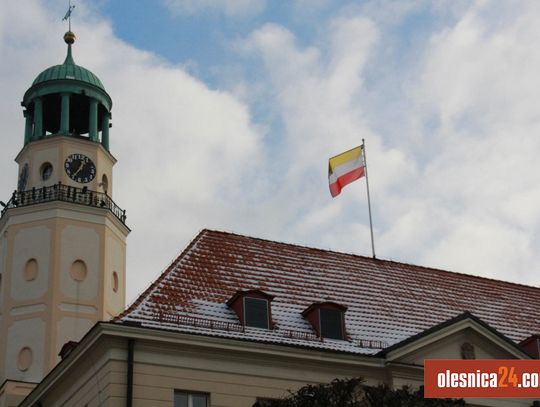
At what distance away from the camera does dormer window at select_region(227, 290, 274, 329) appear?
110ft

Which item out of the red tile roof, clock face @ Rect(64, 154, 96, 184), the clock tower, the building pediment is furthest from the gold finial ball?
the building pediment

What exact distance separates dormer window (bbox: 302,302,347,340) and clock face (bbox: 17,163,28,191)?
2227cm

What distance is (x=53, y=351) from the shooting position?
156ft

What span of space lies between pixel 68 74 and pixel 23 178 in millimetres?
5476

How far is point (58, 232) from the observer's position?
4994cm

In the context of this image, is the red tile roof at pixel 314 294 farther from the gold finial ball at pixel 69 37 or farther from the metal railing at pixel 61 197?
the gold finial ball at pixel 69 37

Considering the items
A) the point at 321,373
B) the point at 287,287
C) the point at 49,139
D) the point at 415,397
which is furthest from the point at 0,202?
the point at 415,397

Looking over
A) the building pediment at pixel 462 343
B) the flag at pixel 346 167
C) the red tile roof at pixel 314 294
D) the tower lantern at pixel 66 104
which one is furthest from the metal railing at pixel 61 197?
the building pediment at pixel 462 343

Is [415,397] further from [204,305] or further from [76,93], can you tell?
[76,93]

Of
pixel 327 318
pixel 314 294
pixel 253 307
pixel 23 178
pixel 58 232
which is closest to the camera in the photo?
pixel 253 307

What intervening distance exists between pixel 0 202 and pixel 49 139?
12.7ft

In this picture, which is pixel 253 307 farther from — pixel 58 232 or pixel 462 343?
pixel 58 232

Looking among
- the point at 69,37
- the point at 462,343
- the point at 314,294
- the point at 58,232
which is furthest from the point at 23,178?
the point at 462,343

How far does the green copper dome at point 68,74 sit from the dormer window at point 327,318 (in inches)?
935
